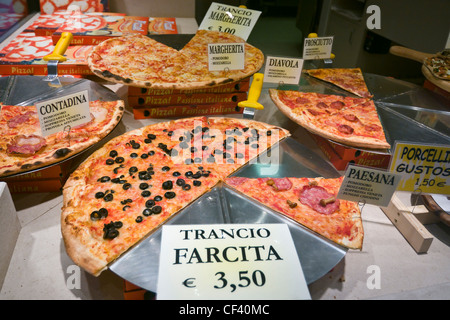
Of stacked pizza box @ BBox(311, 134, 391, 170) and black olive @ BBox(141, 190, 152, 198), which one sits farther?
stacked pizza box @ BBox(311, 134, 391, 170)

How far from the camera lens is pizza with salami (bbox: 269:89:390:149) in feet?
9.60

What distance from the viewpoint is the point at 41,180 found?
8.50ft

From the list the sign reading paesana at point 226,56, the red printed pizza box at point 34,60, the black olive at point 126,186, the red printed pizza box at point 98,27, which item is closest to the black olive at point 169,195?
the black olive at point 126,186

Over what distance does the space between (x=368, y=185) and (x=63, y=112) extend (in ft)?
7.05

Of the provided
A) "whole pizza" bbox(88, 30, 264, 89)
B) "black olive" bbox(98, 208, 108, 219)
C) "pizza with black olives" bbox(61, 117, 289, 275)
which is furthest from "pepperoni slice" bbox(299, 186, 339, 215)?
"whole pizza" bbox(88, 30, 264, 89)

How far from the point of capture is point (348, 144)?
9.48 feet

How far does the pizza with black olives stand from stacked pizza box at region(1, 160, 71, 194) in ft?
0.91

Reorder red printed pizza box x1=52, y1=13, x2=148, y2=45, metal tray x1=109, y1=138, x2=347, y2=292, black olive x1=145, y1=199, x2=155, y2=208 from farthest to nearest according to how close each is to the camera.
Answer: red printed pizza box x1=52, y1=13, x2=148, y2=45 < black olive x1=145, y1=199, x2=155, y2=208 < metal tray x1=109, y1=138, x2=347, y2=292

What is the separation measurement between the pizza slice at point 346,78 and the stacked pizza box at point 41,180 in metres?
2.89

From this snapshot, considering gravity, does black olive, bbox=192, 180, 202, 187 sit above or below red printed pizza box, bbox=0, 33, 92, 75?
below

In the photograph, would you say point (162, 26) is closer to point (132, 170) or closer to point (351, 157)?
point (132, 170)

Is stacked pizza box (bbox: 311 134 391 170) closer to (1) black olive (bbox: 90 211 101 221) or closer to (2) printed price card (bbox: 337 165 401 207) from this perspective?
(2) printed price card (bbox: 337 165 401 207)

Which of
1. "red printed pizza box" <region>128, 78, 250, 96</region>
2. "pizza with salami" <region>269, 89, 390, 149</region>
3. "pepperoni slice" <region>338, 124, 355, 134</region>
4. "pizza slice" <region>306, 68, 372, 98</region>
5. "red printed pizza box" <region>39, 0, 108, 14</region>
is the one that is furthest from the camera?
"red printed pizza box" <region>39, 0, 108, 14</region>

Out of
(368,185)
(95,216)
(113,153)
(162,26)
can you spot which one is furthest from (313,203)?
(162,26)
